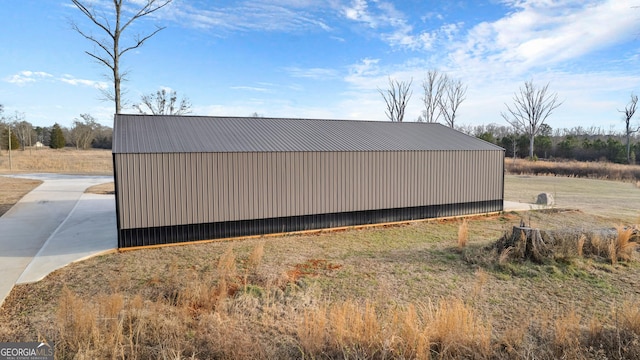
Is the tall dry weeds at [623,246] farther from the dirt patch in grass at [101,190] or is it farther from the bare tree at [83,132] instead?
the bare tree at [83,132]

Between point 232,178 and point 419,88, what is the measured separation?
125 ft

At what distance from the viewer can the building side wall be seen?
6938 millimetres

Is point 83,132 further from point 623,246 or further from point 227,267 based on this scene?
point 623,246

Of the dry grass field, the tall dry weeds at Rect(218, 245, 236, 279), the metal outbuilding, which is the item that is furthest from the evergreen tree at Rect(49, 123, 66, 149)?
the tall dry weeds at Rect(218, 245, 236, 279)

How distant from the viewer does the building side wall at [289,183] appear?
6938mm

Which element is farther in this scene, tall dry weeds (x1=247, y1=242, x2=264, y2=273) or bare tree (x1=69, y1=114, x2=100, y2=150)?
bare tree (x1=69, y1=114, x2=100, y2=150)

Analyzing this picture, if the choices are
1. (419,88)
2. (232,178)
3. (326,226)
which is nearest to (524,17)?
(326,226)

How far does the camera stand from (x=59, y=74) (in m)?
17.4

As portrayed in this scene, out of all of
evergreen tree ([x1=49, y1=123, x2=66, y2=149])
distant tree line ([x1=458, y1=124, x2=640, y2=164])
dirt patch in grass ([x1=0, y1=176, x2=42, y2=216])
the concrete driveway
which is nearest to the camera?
the concrete driveway

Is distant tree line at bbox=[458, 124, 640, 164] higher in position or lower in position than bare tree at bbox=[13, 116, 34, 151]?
lower

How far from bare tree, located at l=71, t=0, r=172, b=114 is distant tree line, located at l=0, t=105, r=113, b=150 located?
25771 millimetres

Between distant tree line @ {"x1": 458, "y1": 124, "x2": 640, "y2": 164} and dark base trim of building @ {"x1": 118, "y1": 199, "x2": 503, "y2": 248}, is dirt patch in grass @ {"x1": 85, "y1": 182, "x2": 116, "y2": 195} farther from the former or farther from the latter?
distant tree line @ {"x1": 458, "y1": 124, "x2": 640, "y2": 164}

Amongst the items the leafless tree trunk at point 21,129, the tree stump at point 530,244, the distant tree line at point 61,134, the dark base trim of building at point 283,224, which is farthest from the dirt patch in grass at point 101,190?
the leafless tree trunk at point 21,129

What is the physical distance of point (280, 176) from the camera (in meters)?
8.16
